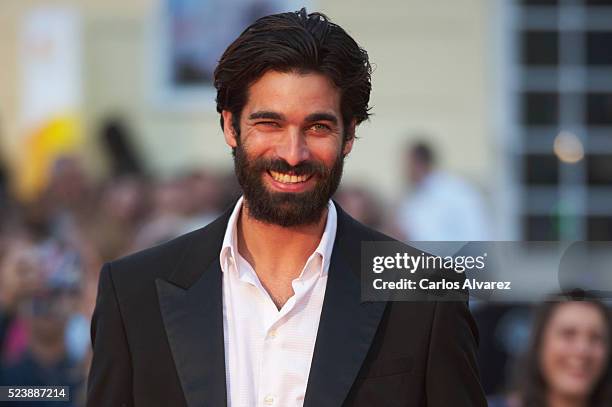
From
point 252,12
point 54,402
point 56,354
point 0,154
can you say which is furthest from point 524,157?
point 54,402

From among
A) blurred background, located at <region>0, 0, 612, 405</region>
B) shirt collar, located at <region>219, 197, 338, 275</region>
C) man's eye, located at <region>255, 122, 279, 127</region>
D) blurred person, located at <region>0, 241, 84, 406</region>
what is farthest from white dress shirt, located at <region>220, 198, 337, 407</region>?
blurred background, located at <region>0, 0, 612, 405</region>

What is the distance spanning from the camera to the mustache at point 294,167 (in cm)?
331

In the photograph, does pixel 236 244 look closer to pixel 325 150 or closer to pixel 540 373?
pixel 325 150

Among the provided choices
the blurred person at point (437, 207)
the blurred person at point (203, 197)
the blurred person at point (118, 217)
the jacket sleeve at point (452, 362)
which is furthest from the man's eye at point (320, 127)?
the blurred person at point (437, 207)

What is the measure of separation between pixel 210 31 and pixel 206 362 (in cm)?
826

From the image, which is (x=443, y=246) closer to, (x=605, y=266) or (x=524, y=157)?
(x=605, y=266)

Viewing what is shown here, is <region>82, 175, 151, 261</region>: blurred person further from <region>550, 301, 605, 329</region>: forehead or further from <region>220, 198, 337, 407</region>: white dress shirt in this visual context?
<region>220, 198, 337, 407</region>: white dress shirt

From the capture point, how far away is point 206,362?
A: 326 cm

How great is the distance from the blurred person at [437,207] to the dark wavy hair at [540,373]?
146 inches

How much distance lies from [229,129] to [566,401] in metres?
2.39

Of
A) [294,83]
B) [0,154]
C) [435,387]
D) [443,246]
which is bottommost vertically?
[435,387]

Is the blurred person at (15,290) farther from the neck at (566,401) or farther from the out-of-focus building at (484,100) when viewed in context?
the out-of-focus building at (484,100)

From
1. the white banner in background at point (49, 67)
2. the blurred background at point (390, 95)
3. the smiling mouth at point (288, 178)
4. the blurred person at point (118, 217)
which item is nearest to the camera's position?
the smiling mouth at point (288, 178)

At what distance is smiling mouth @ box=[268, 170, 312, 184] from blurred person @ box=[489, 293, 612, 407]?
88.8 inches
